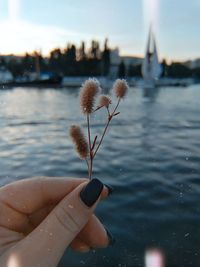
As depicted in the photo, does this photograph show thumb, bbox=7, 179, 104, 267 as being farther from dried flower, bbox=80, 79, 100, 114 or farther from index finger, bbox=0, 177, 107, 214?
dried flower, bbox=80, 79, 100, 114

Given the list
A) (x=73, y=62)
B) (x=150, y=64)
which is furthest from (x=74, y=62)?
(x=150, y=64)

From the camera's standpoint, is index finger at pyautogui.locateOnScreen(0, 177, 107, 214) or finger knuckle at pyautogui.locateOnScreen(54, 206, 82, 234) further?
index finger at pyautogui.locateOnScreen(0, 177, 107, 214)

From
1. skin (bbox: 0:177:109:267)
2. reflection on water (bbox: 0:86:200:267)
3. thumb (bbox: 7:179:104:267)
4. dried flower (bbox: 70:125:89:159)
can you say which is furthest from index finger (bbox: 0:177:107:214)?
reflection on water (bbox: 0:86:200:267)

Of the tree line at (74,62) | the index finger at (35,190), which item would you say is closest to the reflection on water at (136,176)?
the index finger at (35,190)

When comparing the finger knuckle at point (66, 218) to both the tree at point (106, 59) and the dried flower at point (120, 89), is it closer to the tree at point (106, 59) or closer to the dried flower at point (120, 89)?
the dried flower at point (120, 89)

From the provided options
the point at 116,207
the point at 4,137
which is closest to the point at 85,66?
the point at 4,137
